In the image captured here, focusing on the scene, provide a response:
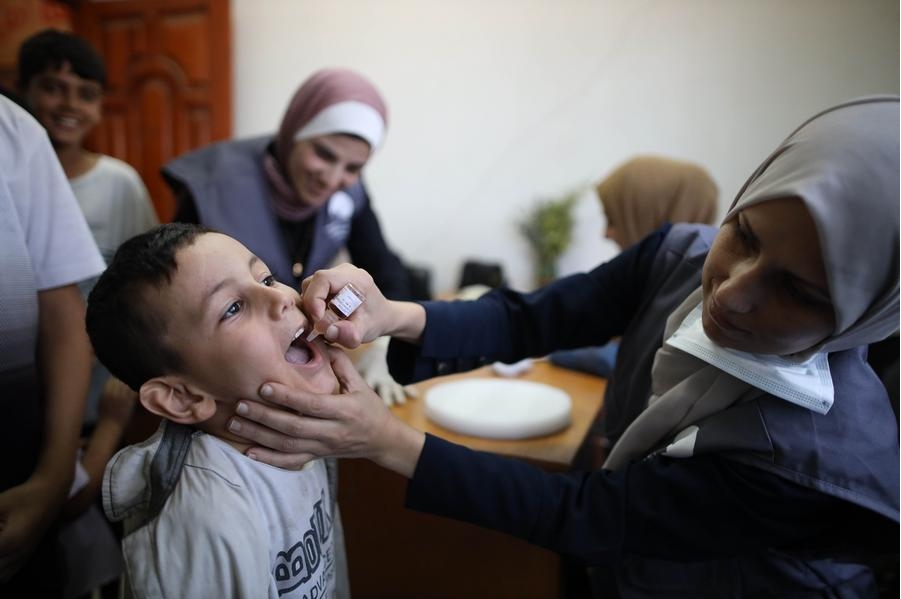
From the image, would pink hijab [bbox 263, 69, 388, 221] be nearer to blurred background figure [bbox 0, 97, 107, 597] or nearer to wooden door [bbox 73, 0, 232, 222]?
blurred background figure [bbox 0, 97, 107, 597]

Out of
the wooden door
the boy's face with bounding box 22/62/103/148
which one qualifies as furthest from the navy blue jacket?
the wooden door

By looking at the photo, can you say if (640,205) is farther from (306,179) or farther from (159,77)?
Result: (159,77)

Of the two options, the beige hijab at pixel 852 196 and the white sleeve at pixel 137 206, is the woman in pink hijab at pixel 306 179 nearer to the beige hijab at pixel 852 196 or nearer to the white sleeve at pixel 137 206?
the white sleeve at pixel 137 206

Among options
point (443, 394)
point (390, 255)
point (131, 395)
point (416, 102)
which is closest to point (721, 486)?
point (443, 394)

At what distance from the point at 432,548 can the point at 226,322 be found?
60cm

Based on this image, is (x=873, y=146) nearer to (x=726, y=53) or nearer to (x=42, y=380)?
(x=42, y=380)

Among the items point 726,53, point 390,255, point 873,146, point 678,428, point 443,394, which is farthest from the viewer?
point 726,53

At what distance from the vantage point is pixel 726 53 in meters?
1.79

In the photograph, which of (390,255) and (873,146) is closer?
(873,146)

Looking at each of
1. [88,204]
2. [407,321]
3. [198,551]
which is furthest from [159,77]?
[198,551]

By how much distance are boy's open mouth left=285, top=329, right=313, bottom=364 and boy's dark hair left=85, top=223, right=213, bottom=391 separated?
0.37 ft

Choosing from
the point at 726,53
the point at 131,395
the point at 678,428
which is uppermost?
the point at 726,53

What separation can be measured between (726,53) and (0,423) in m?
2.06

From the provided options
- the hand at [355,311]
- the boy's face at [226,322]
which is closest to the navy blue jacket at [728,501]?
the hand at [355,311]
